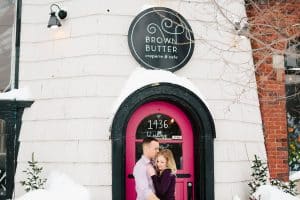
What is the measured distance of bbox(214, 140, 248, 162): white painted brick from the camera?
307 inches

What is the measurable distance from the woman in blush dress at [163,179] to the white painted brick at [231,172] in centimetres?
182

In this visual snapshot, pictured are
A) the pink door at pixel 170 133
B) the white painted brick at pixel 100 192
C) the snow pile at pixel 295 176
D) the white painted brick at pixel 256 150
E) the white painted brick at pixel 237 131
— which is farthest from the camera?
the snow pile at pixel 295 176

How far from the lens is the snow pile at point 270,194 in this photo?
7442 millimetres

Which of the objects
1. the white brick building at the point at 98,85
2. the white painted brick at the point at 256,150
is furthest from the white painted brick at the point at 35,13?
the white painted brick at the point at 256,150

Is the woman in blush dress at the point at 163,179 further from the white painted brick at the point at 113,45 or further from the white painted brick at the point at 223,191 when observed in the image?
the white painted brick at the point at 113,45

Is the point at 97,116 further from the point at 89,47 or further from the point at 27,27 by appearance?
the point at 27,27

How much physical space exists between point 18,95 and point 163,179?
317cm

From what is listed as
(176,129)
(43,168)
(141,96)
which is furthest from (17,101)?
(176,129)

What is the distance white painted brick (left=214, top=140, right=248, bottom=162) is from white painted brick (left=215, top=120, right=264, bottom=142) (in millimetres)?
85

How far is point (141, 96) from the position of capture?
7492 millimetres

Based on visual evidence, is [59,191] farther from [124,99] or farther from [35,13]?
[35,13]

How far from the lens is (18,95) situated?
7719mm

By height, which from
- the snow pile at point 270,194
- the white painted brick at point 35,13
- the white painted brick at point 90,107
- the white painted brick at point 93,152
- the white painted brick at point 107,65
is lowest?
the snow pile at point 270,194

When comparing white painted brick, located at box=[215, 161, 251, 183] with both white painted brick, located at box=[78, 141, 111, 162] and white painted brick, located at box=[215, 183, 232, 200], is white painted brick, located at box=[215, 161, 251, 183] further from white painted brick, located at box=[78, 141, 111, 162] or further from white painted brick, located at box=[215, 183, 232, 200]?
white painted brick, located at box=[78, 141, 111, 162]
